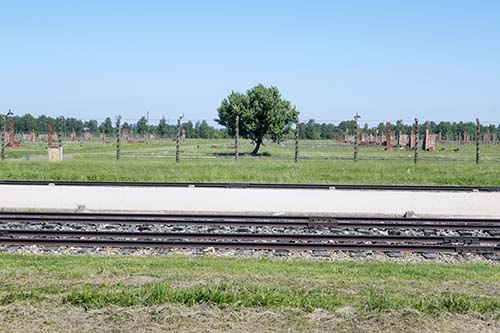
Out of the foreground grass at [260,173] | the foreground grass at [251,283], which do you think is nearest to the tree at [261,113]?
the foreground grass at [260,173]

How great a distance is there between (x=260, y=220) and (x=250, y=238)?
94.0 inches

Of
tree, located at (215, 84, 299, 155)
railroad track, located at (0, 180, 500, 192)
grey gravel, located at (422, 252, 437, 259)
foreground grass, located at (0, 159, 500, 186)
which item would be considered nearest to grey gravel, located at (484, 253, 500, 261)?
grey gravel, located at (422, 252, 437, 259)

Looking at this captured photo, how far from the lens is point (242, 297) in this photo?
759 centimetres

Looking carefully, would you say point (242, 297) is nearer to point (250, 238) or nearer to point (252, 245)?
point (252, 245)

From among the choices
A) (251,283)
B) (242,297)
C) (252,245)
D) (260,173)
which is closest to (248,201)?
(260,173)

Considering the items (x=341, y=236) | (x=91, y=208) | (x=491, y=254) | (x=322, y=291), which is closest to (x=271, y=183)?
(x=91, y=208)

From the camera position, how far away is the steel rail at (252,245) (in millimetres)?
12000

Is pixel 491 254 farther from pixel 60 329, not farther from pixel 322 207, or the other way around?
pixel 60 329

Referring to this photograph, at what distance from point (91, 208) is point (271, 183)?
9272 millimetres

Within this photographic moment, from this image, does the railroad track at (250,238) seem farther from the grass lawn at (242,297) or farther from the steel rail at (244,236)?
the grass lawn at (242,297)

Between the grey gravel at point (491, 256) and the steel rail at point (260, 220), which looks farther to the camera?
the steel rail at point (260, 220)

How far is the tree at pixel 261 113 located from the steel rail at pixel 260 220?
38618mm

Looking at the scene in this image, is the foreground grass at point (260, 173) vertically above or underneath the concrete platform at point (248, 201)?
above

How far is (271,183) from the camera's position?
2500 cm
